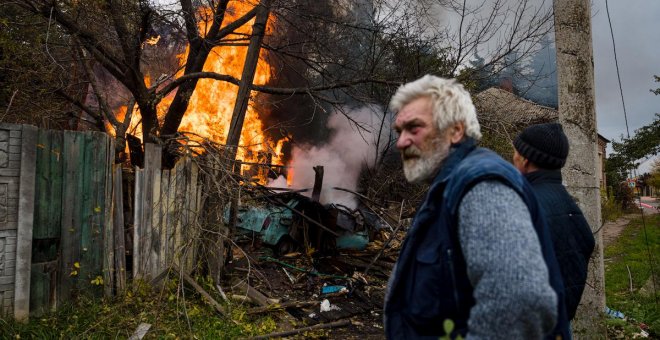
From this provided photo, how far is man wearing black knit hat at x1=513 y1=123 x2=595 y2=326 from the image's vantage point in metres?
2.52

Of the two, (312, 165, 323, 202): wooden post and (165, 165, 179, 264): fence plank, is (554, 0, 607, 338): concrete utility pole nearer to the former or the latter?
(165, 165, 179, 264): fence plank

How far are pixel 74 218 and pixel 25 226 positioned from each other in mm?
555

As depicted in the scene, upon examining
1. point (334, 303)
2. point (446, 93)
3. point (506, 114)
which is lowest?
point (334, 303)

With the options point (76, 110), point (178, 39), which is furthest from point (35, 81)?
point (178, 39)

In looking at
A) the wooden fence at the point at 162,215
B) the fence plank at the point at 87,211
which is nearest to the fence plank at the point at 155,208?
the wooden fence at the point at 162,215

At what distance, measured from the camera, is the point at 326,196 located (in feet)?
34.9

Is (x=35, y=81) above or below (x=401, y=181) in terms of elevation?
above

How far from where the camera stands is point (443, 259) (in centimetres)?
139

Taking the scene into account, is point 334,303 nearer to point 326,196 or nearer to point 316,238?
point 316,238

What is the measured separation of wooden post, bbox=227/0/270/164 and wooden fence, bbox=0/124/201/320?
1.50 metres

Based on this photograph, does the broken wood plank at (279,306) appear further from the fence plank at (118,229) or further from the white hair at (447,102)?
the white hair at (447,102)

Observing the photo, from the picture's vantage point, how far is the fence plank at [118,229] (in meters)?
5.43

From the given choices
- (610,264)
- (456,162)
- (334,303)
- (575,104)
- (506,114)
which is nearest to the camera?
(456,162)

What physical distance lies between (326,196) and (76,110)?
638cm
